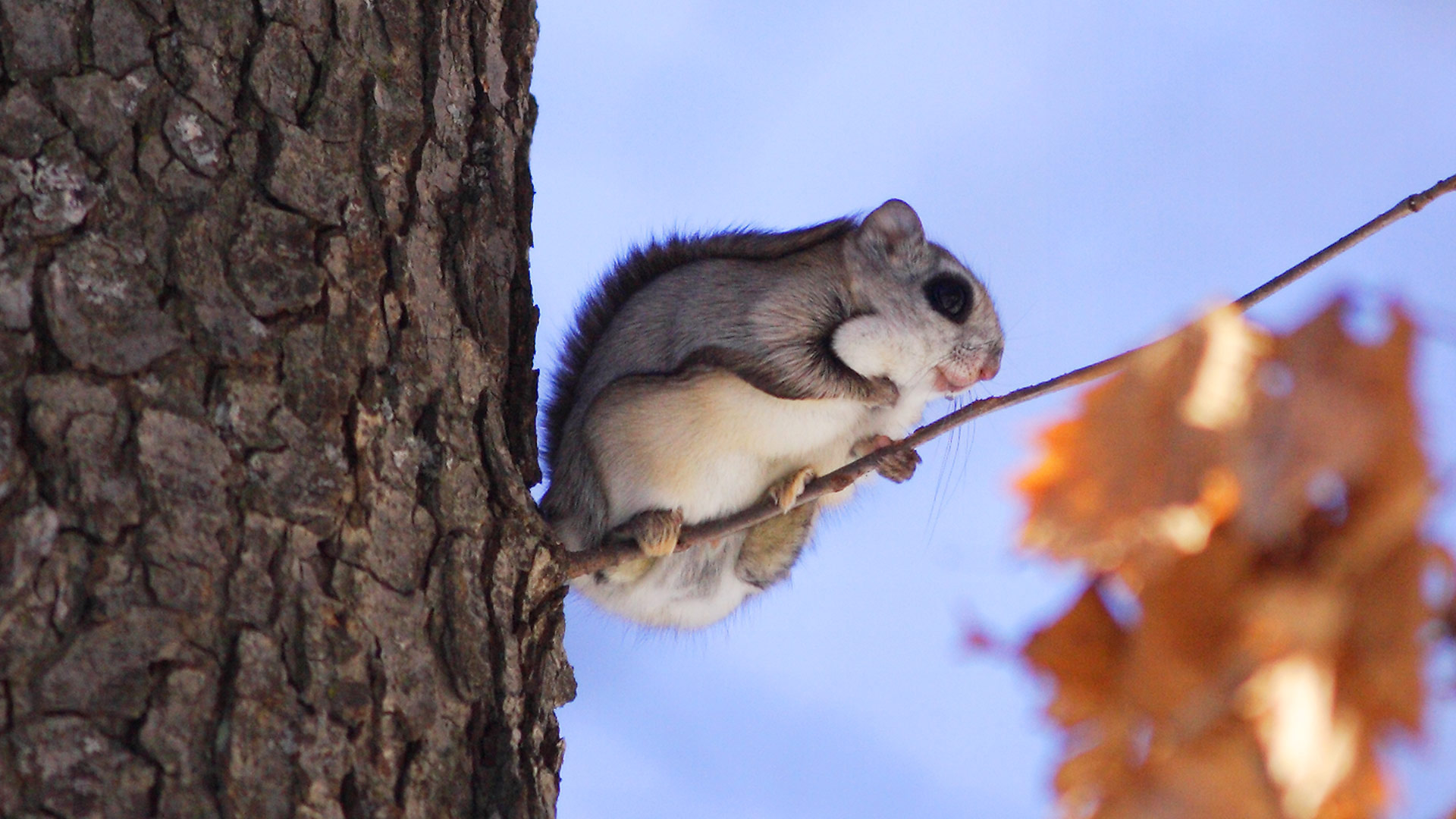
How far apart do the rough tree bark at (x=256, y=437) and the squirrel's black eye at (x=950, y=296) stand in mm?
1504

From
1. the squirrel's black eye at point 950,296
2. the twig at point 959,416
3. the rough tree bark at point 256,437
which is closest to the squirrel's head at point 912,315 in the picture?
the squirrel's black eye at point 950,296

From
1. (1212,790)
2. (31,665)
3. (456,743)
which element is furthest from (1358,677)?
(31,665)

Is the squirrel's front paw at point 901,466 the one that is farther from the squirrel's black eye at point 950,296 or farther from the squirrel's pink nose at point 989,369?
the squirrel's black eye at point 950,296

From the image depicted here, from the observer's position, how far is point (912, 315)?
11.4 ft

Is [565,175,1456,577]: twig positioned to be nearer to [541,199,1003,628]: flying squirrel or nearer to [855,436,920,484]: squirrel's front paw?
[541,199,1003,628]: flying squirrel

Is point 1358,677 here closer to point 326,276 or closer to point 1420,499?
point 1420,499

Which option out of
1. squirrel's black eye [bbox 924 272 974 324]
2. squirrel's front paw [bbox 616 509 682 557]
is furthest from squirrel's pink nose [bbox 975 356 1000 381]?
squirrel's front paw [bbox 616 509 682 557]

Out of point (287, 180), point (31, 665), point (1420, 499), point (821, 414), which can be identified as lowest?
point (1420, 499)

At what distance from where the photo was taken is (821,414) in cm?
324

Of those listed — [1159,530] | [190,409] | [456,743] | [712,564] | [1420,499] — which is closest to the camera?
[1420,499]

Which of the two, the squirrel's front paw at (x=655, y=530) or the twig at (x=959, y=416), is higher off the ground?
the squirrel's front paw at (x=655, y=530)

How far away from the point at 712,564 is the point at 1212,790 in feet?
7.00

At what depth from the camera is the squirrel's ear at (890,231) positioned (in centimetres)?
365

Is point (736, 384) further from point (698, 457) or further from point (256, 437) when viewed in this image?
point (256, 437)
